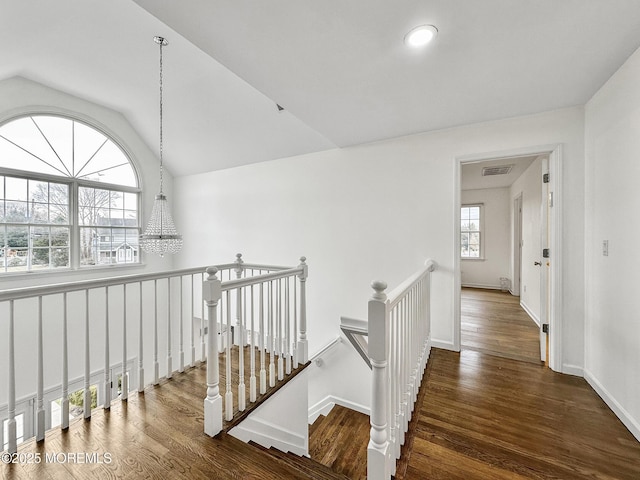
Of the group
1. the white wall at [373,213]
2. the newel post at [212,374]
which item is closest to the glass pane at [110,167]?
the white wall at [373,213]

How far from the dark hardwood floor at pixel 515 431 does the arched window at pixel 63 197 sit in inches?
191

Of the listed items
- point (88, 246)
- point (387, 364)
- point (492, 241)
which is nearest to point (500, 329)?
point (387, 364)

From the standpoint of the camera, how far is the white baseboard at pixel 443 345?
280 cm

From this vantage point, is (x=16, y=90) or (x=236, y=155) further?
(x=236, y=155)

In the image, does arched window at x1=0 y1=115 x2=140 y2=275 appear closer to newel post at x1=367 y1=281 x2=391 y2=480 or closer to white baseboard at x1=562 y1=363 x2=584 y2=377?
newel post at x1=367 y1=281 x2=391 y2=480

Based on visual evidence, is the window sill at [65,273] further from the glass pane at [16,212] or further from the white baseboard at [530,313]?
the white baseboard at [530,313]

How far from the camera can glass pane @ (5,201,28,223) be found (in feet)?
11.0

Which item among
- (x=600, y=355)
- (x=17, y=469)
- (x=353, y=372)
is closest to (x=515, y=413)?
(x=600, y=355)

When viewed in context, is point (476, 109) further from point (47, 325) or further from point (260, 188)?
point (47, 325)

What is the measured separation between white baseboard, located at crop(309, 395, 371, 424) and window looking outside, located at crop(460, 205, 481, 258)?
15.7 feet

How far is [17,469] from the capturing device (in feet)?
4.65

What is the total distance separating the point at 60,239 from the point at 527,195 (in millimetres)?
7193

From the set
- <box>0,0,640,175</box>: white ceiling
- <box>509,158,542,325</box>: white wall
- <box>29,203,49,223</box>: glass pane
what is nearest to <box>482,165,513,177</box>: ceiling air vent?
<box>509,158,542,325</box>: white wall

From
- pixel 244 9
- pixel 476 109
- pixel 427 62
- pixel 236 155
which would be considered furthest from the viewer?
pixel 236 155
